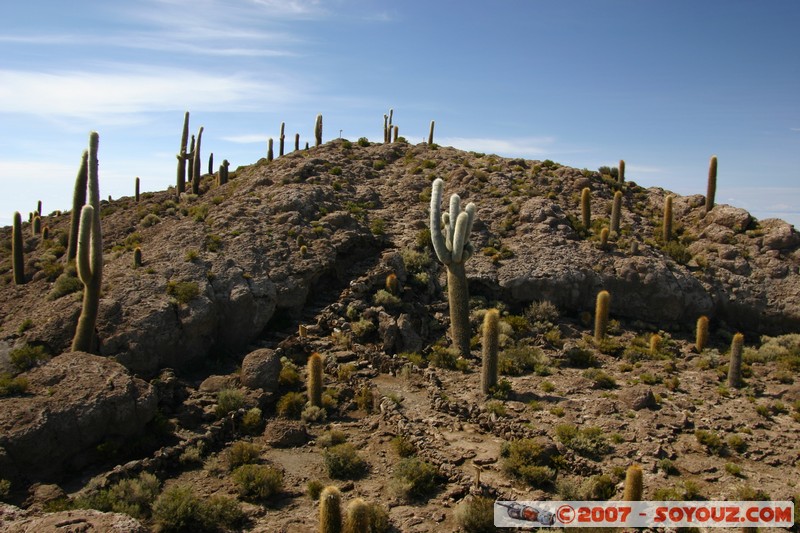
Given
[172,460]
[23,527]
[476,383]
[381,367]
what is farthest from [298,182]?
[23,527]

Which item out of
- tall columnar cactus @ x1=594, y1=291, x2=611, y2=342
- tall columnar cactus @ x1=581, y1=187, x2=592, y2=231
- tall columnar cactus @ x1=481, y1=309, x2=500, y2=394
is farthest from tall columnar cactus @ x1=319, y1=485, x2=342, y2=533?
tall columnar cactus @ x1=581, y1=187, x2=592, y2=231

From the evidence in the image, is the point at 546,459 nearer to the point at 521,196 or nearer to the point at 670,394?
the point at 670,394

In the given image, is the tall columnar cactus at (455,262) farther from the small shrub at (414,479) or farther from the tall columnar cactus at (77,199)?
the tall columnar cactus at (77,199)

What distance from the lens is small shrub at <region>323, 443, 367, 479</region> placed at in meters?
15.3

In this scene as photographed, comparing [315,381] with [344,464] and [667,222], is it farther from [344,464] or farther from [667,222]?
[667,222]

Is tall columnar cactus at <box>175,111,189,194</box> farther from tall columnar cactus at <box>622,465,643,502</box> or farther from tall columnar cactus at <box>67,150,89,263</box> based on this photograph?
tall columnar cactus at <box>622,465,643,502</box>

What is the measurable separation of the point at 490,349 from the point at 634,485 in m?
7.03

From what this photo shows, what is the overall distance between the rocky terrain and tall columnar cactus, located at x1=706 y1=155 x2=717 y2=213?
103cm

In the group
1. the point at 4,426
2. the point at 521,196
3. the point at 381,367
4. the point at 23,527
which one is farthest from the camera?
the point at 521,196

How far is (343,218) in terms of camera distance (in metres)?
29.8

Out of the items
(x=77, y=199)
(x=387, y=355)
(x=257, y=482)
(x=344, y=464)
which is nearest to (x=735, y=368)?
(x=387, y=355)

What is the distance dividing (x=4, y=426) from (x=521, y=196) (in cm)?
2665

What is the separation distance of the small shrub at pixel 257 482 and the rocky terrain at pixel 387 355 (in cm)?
21

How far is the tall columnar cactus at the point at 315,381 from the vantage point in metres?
18.9
